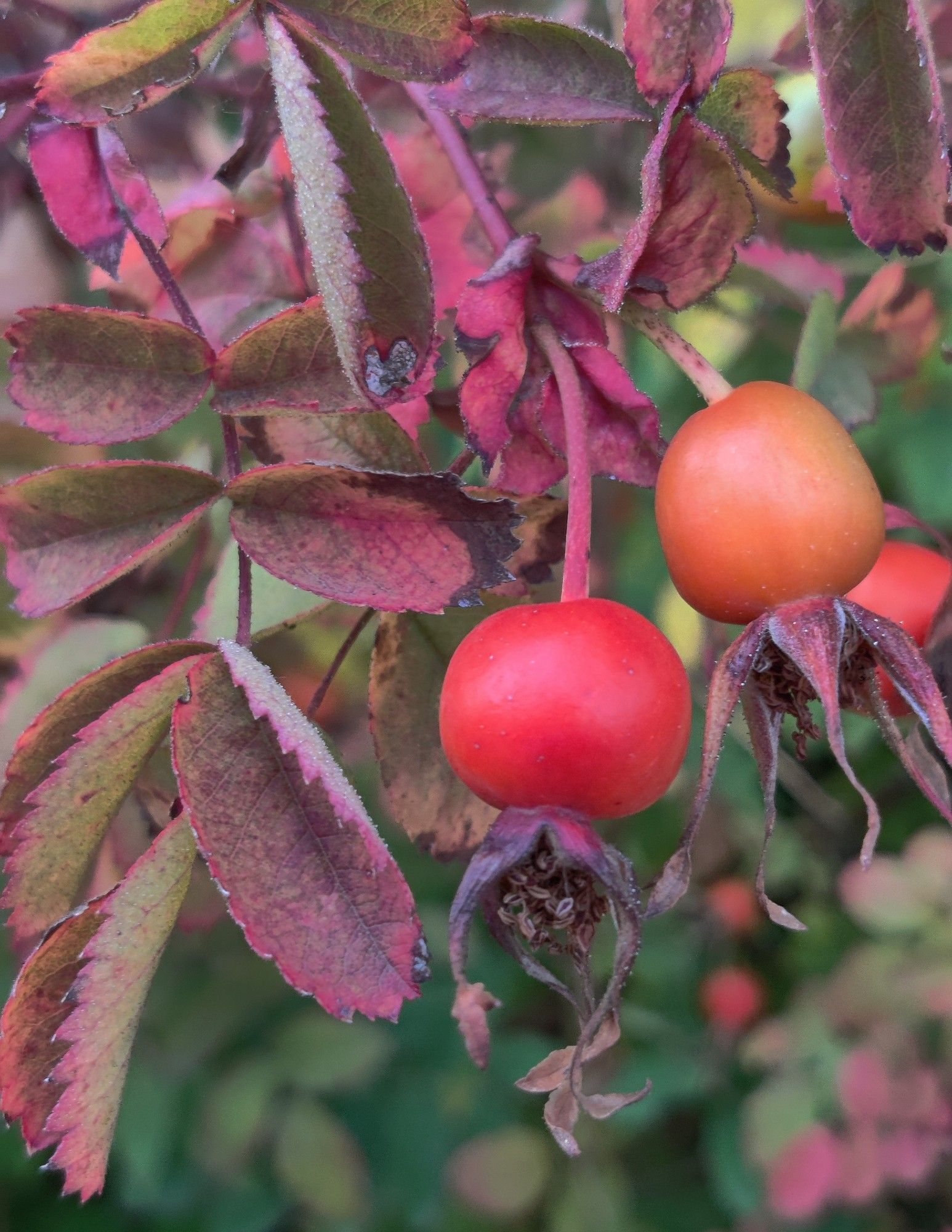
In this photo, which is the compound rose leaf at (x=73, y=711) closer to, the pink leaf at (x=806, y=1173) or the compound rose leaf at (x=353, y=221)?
the compound rose leaf at (x=353, y=221)

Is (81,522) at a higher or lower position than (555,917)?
higher

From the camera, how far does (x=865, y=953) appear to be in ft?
6.59

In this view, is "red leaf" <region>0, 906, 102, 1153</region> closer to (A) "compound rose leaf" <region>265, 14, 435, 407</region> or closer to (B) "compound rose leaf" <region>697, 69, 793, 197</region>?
(A) "compound rose leaf" <region>265, 14, 435, 407</region>

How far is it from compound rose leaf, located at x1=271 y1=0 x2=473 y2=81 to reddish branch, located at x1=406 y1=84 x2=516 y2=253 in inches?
2.7

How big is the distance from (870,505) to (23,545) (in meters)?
0.50

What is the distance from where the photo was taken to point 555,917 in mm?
717

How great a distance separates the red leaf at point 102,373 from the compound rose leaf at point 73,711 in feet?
0.45

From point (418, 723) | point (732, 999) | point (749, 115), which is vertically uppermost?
point (749, 115)

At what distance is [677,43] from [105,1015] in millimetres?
584

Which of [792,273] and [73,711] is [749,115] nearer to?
[792,273]

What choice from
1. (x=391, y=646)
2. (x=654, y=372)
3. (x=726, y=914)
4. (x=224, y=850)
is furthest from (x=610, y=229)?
(x=726, y=914)

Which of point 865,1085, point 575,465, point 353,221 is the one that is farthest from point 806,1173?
point 353,221

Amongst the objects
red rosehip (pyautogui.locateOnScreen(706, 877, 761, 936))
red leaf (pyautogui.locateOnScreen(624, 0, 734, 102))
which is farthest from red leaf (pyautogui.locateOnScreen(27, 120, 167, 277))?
red rosehip (pyautogui.locateOnScreen(706, 877, 761, 936))

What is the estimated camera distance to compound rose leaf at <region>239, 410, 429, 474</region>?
0.80 meters
